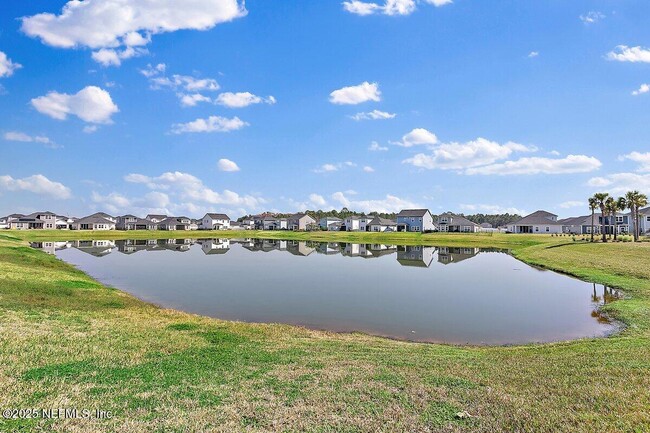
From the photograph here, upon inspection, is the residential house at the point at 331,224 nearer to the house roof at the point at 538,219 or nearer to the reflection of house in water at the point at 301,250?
the house roof at the point at 538,219

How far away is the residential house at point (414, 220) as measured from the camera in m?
119

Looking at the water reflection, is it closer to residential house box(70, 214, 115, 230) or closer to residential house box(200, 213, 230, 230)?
residential house box(70, 214, 115, 230)

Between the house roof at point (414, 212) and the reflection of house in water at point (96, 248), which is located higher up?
the house roof at point (414, 212)

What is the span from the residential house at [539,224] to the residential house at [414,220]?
2595cm

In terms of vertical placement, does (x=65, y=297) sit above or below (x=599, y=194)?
below

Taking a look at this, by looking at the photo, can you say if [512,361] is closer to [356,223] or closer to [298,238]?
[298,238]

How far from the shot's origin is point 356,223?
142750 mm

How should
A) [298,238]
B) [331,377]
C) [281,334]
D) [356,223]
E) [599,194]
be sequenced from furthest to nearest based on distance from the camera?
1. [356,223]
2. [298,238]
3. [599,194]
4. [281,334]
5. [331,377]

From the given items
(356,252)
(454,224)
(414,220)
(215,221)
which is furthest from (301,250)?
(215,221)

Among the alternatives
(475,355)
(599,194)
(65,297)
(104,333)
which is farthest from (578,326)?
(599,194)

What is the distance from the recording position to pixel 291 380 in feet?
30.8

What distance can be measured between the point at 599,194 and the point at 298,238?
2773 inches

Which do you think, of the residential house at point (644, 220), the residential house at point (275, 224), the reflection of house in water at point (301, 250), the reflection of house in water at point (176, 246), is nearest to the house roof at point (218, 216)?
the residential house at point (275, 224)

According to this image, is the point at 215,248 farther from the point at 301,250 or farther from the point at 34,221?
the point at 34,221
